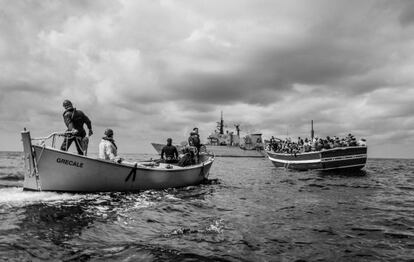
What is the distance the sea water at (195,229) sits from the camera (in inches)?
195

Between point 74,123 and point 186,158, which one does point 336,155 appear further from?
point 74,123

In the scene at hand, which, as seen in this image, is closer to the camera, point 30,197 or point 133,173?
point 30,197

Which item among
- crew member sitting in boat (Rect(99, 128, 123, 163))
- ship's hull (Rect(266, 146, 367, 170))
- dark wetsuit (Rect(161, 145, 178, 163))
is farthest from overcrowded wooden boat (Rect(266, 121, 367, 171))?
crew member sitting in boat (Rect(99, 128, 123, 163))

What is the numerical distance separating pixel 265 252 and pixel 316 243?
4.04 feet

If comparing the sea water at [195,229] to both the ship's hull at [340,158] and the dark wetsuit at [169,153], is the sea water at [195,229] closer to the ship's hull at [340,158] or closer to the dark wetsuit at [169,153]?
the dark wetsuit at [169,153]

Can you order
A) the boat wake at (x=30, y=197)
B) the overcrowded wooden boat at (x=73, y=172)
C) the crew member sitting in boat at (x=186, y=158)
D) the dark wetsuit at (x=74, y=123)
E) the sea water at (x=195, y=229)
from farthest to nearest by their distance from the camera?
the crew member sitting in boat at (x=186, y=158) → the dark wetsuit at (x=74, y=123) → the overcrowded wooden boat at (x=73, y=172) → the boat wake at (x=30, y=197) → the sea water at (x=195, y=229)

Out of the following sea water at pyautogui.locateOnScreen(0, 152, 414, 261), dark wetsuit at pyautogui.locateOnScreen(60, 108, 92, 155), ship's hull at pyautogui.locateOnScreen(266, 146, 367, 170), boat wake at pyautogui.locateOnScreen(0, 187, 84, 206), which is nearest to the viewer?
sea water at pyautogui.locateOnScreen(0, 152, 414, 261)

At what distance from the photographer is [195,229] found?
664 centimetres

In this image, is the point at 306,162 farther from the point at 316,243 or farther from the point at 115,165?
the point at 316,243

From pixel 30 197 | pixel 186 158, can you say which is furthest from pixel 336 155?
pixel 30 197

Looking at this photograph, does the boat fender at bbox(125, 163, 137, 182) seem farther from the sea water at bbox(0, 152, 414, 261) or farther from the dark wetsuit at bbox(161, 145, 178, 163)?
the dark wetsuit at bbox(161, 145, 178, 163)

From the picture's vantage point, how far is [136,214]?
789 cm

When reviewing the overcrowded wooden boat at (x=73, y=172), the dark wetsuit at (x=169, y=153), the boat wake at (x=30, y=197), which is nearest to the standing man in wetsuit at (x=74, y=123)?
the overcrowded wooden boat at (x=73, y=172)

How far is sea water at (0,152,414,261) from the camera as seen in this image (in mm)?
4965
